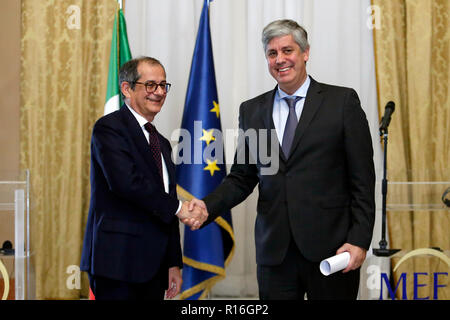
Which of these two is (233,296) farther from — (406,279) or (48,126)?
(48,126)

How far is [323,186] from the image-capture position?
212cm

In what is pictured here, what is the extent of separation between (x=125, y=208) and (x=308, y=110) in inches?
35.8

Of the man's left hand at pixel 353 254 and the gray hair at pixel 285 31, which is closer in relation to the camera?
the man's left hand at pixel 353 254

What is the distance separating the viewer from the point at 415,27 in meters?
4.16

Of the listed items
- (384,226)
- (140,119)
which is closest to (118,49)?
(140,119)

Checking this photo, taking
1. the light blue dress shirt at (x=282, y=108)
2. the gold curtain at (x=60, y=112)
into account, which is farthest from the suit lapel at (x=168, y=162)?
the gold curtain at (x=60, y=112)

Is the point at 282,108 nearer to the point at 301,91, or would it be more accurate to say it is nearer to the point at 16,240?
the point at 301,91

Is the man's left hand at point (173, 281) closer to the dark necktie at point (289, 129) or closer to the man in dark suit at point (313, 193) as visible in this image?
the man in dark suit at point (313, 193)

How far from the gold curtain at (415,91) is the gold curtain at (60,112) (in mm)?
2339

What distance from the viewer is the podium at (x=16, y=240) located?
2959 millimetres

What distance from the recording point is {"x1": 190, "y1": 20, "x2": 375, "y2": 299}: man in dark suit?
2078 millimetres

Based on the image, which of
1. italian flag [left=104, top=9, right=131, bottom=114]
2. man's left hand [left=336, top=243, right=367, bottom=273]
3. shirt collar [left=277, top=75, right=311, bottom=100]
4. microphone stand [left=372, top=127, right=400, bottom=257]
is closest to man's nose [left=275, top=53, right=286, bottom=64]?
shirt collar [left=277, top=75, right=311, bottom=100]

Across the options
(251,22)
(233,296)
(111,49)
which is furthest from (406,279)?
(111,49)

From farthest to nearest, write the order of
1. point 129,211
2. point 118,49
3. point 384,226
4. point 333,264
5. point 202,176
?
1. point 118,49
2. point 202,176
3. point 384,226
4. point 129,211
5. point 333,264
